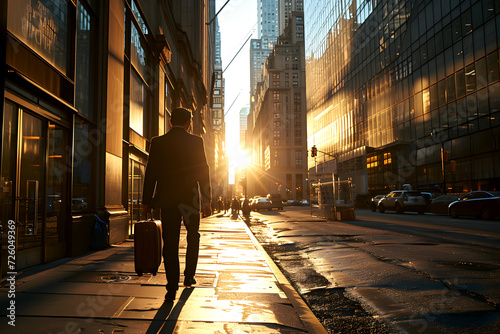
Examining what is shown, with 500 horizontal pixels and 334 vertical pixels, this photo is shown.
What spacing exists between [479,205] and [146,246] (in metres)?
20.4

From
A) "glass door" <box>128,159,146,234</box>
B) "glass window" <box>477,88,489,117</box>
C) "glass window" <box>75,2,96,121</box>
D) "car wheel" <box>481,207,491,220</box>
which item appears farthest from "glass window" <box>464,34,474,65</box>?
"glass window" <box>75,2,96,121</box>

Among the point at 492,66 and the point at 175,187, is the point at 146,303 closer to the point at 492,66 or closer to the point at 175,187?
the point at 175,187

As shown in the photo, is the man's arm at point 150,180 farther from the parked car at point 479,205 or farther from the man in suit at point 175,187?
the parked car at point 479,205

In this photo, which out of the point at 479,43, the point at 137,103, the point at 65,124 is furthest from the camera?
the point at 479,43

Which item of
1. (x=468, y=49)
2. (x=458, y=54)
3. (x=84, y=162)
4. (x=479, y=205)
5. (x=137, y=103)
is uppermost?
(x=458, y=54)

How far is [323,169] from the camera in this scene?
7388 centimetres

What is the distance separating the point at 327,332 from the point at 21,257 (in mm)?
4680

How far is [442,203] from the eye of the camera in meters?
26.0

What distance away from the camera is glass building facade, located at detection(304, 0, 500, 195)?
3055 centimetres

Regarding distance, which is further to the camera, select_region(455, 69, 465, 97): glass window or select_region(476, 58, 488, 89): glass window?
select_region(455, 69, 465, 97): glass window

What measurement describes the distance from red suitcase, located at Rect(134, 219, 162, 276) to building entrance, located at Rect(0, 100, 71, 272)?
88.8 inches

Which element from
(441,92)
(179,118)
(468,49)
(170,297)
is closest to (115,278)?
(170,297)

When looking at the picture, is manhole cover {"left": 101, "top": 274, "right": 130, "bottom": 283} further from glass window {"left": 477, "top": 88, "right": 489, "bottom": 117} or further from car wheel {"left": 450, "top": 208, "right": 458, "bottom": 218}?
glass window {"left": 477, "top": 88, "right": 489, "bottom": 117}

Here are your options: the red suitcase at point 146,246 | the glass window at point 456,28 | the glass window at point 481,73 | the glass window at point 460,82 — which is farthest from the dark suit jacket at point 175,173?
the glass window at point 456,28
